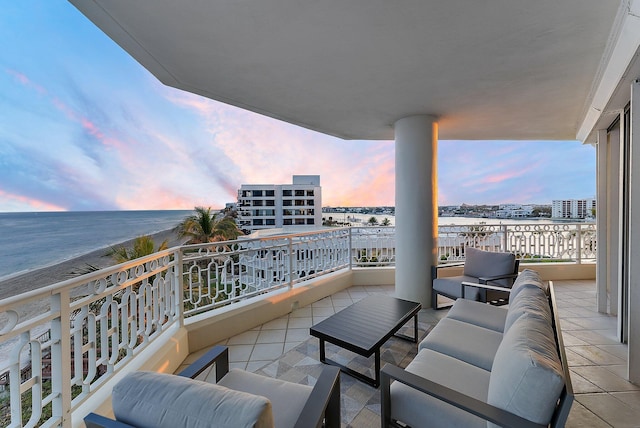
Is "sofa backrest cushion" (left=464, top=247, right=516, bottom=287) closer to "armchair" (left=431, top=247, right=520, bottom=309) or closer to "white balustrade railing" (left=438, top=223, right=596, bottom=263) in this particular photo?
"armchair" (left=431, top=247, right=520, bottom=309)

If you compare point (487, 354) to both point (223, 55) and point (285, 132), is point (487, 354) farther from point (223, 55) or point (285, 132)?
point (285, 132)

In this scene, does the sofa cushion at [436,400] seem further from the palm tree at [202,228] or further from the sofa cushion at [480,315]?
the palm tree at [202,228]

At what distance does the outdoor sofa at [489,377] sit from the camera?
958 millimetres

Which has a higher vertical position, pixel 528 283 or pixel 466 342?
pixel 528 283

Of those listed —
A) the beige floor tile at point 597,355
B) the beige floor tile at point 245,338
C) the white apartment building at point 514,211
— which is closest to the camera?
the beige floor tile at point 597,355

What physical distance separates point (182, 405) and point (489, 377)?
1.58m

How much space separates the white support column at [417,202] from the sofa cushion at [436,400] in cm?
203

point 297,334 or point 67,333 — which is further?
point 297,334

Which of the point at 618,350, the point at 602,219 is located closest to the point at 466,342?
the point at 618,350

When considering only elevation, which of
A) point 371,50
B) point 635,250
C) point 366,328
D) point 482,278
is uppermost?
point 371,50

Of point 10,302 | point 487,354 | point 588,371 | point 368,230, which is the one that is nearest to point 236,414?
point 10,302

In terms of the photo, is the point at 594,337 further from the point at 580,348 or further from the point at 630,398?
the point at 630,398

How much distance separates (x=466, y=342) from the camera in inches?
70.7

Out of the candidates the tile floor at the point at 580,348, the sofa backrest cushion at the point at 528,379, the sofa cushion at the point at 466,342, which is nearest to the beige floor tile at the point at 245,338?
the tile floor at the point at 580,348
